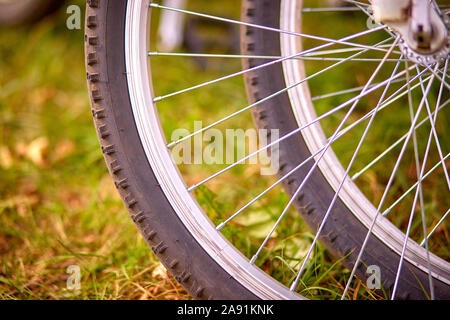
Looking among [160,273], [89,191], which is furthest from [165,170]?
[89,191]

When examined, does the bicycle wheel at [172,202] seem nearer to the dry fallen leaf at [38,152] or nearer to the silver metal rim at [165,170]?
the silver metal rim at [165,170]

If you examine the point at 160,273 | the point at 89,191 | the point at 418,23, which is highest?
the point at 418,23

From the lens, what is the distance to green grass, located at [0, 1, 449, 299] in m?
0.94

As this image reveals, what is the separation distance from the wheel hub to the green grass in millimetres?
508

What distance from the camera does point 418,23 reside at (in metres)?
0.65

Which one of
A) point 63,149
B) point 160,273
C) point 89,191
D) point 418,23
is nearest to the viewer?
point 418,23

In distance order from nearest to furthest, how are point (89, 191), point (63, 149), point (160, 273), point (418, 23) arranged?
point (418, 23) < point (160, 273) < point (89, 191) < point (63, 149)

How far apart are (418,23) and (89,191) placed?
111cm

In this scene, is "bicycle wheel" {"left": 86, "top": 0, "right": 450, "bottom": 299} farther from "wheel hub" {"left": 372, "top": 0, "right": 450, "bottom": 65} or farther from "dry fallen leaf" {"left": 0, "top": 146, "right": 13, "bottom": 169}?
"dry fallen leaf" {"left": 0, "top": 146, "right": 13, "bottom": 169}

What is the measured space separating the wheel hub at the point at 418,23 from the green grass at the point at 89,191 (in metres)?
0.51

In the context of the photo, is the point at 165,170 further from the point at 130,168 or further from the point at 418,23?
the point at 418,23

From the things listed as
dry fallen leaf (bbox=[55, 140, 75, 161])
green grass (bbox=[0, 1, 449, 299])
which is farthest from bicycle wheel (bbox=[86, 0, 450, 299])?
dry fallen leaf (bbox=[55, 140, 75, 161])

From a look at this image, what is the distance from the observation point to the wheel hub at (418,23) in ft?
2.12

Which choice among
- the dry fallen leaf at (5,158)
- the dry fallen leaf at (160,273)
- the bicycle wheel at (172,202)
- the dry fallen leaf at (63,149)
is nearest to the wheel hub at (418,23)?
the bicycle wheel at (172,202)
